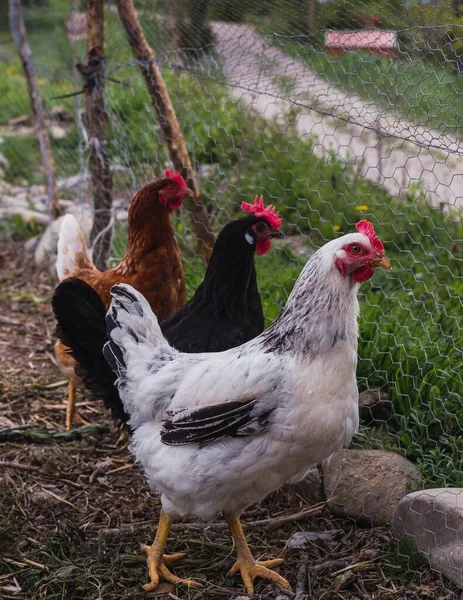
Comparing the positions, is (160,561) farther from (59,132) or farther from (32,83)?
(59,132)

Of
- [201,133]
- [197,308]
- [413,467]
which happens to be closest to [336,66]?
[197,308]

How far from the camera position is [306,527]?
9.41 feet

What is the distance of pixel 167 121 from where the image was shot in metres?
4.21

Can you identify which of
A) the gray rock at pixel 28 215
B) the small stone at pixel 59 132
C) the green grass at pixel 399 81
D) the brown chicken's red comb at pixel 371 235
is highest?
the green grass at pixel 399 81

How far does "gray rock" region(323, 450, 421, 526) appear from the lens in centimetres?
276

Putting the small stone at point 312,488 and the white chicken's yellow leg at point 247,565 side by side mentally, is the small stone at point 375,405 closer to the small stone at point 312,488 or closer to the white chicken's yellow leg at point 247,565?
the small stone at point 312,488

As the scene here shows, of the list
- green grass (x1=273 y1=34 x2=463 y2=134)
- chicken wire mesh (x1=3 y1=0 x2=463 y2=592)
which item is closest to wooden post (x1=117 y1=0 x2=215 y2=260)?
chicken wire mesh (x1=3 y1=0 x2=463 y2=592)

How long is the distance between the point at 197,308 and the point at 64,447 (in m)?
1.07

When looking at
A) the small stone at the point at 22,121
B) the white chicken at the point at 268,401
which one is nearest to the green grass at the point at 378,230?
the white chicken at the point at 268,401

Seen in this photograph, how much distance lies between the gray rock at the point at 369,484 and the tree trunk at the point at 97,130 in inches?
94.3

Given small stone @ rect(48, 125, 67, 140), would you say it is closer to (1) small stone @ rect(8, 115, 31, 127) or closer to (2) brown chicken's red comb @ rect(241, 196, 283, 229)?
(1) small stone @ rect(8, 115, 31, 127)

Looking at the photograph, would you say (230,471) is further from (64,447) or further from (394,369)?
(64,447)

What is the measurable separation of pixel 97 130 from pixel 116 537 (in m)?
2.86

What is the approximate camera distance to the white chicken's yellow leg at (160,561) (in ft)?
8.39
